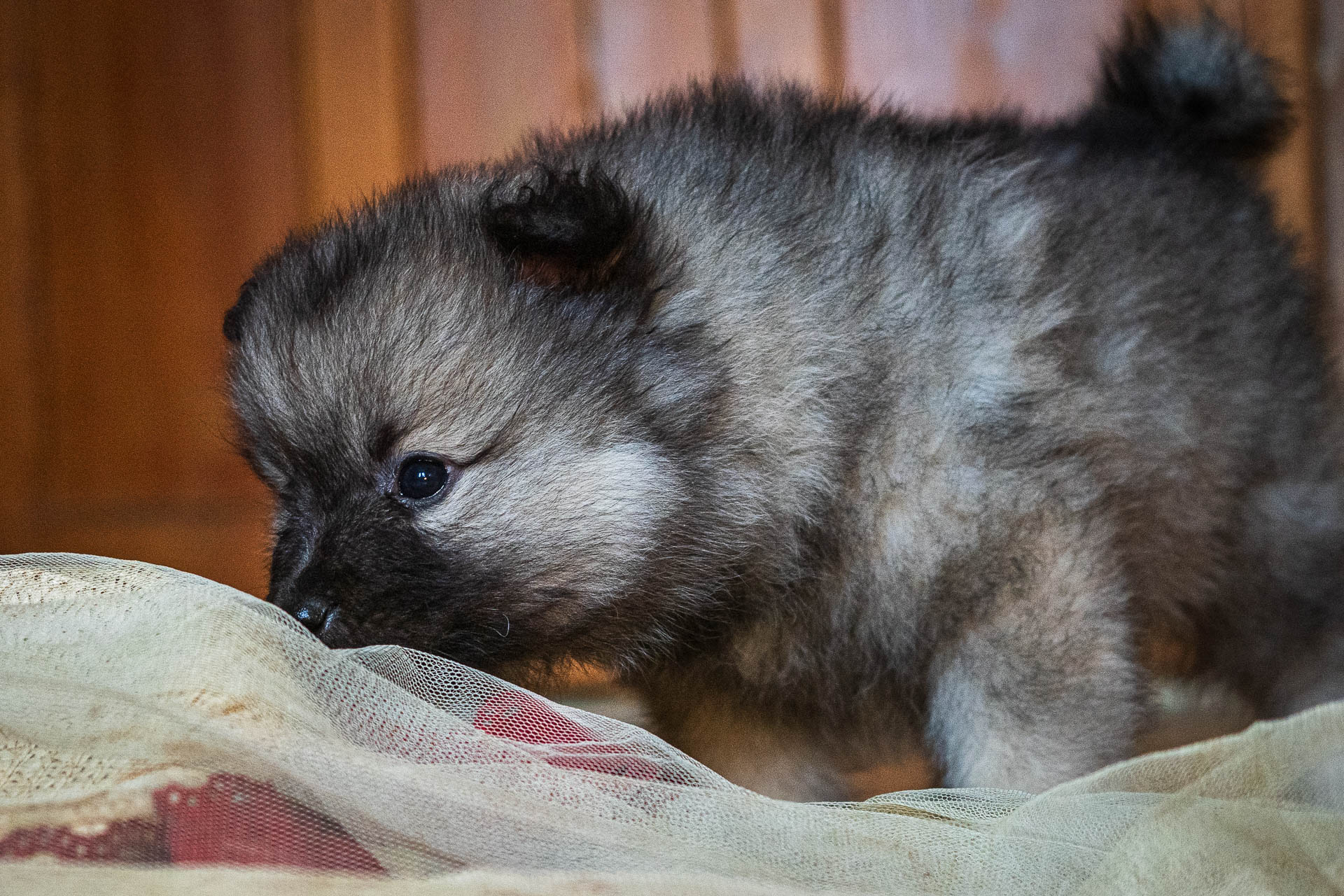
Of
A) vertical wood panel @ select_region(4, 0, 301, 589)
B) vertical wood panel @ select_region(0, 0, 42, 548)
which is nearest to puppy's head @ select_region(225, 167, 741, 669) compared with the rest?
vertical wood panel @ select_region(4, 0, 301, 589)

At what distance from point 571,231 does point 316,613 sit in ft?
1.61

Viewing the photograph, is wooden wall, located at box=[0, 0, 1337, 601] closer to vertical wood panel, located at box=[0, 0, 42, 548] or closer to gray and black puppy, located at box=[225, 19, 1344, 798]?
vertical wood panel, located at box=[0, 0, 42, 548]

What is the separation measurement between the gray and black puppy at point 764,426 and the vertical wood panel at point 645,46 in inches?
35.7

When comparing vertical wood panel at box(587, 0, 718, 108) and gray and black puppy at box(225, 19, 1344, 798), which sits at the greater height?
vertical wood panel at box(587, 0, 718, 108)

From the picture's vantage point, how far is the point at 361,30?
8.38ft

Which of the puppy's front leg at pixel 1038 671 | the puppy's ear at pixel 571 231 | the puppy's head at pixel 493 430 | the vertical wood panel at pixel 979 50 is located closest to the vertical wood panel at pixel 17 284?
the puppy's head at pixel 493 430

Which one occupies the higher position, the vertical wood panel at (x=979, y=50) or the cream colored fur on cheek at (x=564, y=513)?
the vertical wood panel at (x=979, y=50)

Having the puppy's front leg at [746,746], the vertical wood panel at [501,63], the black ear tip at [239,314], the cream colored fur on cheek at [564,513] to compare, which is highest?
the vertical wood panel at [501,63]

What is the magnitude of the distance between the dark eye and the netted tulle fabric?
256 millimetres

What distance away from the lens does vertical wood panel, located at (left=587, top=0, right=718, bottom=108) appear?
2518 mm

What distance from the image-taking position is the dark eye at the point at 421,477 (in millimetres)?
1305

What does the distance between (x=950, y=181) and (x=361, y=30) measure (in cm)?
153

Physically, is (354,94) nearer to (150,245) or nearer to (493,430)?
(150,245)

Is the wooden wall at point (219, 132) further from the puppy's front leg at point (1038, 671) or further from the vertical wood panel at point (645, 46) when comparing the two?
the puppy's front leg at point (1038, 671)
